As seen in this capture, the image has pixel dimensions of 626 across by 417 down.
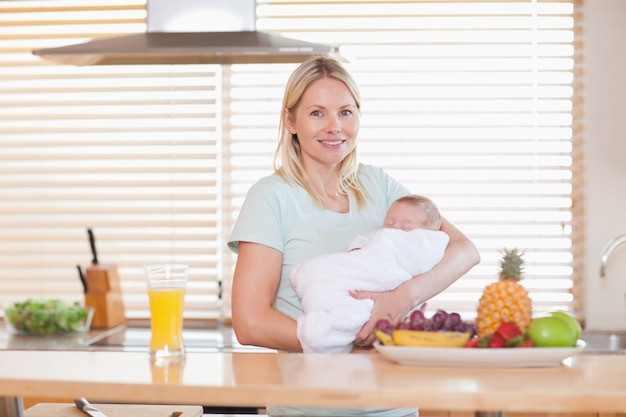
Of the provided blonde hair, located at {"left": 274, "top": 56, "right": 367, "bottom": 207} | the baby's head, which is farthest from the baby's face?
blonde hair, located at {"left": 274, "top": 56, "right": 367, "bottom": 207}

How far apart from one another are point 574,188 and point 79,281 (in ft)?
6.88

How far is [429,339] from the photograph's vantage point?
5.51 feet

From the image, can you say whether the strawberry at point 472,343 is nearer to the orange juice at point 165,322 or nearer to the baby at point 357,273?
the baby at point 357,273

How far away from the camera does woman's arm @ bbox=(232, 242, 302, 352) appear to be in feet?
6.72

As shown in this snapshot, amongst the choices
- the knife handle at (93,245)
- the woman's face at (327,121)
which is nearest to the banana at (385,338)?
the woman's face at (327,121)

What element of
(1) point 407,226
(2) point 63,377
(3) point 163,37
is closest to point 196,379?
(2) point 63,377

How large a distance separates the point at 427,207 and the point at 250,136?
5.75 feet

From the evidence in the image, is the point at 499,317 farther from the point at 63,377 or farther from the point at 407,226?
the point at 63,377

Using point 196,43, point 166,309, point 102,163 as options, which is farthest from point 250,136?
point 166,309

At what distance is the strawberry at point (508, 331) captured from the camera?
1.65 metres

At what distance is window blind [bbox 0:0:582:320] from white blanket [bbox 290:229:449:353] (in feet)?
5.32

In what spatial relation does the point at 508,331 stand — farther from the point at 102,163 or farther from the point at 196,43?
the point at 102,163

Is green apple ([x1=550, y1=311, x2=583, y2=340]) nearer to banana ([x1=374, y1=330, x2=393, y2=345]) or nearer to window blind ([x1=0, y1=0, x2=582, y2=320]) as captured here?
banana ([x1=374, y1=330, x2=393, y2=345])

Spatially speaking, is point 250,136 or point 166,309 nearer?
point 166,309
